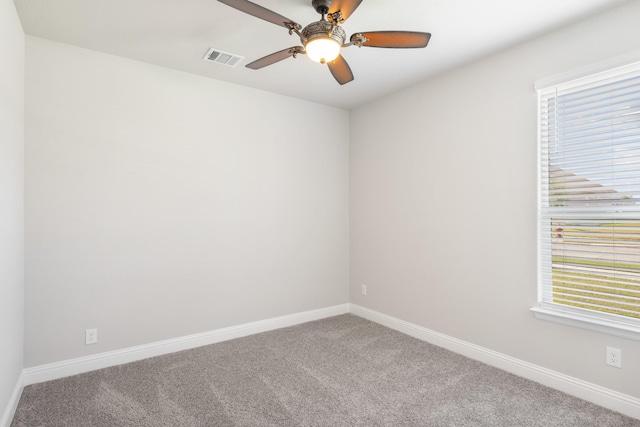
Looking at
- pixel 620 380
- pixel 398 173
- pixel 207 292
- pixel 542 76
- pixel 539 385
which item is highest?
pixel 542 76

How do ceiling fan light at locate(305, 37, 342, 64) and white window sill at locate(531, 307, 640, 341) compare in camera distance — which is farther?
white window sill at locate(531, 307, 640, 341)

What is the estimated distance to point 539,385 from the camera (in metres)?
2.52

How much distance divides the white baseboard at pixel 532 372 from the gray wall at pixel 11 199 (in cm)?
Answer: 315

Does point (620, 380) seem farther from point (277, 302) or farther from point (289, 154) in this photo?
point (289, 154)

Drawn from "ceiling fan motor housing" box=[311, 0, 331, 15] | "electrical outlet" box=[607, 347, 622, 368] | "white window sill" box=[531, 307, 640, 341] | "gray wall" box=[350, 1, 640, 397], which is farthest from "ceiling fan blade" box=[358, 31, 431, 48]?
"electrical outlet" box=[607, 347, 622, 368]

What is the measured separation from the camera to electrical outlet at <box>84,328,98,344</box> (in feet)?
9.05

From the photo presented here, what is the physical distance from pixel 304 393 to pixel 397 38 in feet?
7.75

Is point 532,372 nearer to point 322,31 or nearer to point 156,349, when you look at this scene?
point 322,31

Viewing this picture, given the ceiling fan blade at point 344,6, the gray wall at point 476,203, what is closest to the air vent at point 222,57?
the ceiling fan blade at point 344,6

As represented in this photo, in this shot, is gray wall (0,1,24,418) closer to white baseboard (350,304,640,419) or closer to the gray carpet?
the gray carpet

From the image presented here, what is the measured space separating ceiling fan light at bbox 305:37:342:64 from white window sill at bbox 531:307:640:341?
2.29m

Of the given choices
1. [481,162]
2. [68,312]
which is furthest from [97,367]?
[481,162]

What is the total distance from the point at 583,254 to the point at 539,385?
0.99m

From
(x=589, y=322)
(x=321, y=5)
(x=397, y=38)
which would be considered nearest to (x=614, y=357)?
(x=589, y=322)
